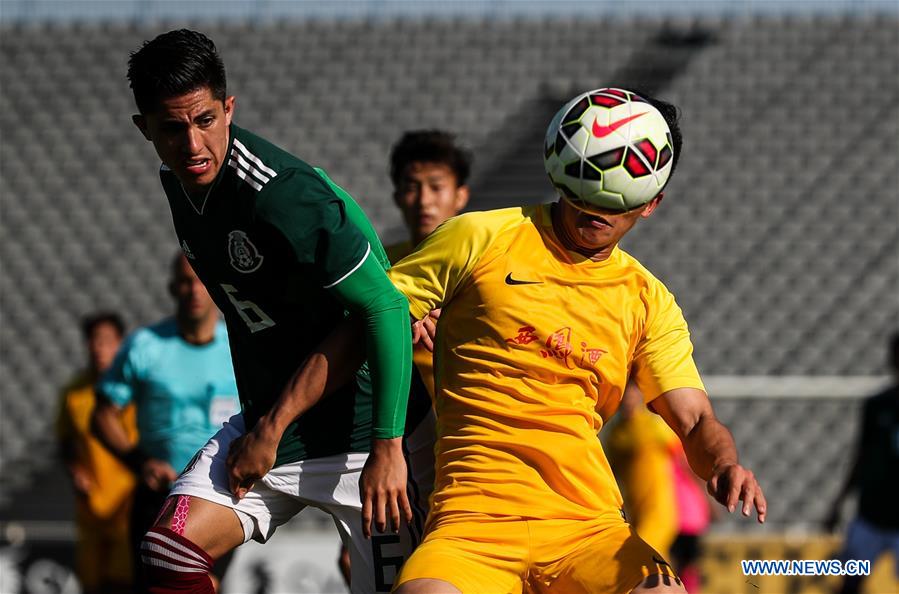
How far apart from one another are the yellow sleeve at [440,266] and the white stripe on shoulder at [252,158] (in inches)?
18.2

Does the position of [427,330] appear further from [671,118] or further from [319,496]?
[671,118]

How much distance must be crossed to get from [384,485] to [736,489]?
973 mm

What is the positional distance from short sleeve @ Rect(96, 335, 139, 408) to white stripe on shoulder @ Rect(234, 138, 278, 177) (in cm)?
355

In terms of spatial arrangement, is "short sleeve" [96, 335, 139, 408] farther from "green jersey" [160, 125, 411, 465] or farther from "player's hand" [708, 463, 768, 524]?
"player's hand" [708, 463, 768, 524]

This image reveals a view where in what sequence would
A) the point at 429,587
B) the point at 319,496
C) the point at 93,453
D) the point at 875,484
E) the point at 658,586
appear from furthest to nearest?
the point at 93,453, the point at 875,484, the point at 319,496, the point at 658,586, the point at 429,587

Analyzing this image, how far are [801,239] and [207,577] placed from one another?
36.7 feet

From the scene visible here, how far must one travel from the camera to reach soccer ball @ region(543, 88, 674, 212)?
344 cm

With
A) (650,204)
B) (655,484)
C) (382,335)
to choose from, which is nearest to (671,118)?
(650,204)

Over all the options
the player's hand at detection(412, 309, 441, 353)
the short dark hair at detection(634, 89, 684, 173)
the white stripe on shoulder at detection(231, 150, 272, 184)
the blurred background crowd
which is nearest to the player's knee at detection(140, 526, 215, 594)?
the player's hand at detection(412, 309, 441, 353)

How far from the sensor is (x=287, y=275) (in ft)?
11.7

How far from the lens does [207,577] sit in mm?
3701

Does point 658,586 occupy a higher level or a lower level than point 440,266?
lower

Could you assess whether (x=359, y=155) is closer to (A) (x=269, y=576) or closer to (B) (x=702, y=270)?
(B) (x=702, y=270)

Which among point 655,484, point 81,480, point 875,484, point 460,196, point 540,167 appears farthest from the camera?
point 540,167
